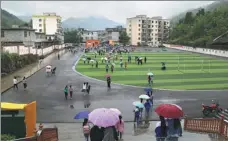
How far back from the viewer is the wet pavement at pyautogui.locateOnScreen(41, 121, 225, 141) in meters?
15.7

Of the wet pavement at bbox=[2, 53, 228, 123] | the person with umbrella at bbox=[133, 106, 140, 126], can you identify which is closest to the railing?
the person with umbrella at bbox=[133, 106, 140, 126]

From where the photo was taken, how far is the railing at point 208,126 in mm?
15859

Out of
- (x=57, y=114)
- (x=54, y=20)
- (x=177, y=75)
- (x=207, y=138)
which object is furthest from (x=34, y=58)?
(x=54, y=20)

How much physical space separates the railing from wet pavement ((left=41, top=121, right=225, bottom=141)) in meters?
0.36

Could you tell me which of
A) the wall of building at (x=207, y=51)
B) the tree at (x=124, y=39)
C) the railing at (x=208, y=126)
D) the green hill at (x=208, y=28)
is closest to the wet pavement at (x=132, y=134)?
the railing at (x=208, y=126)

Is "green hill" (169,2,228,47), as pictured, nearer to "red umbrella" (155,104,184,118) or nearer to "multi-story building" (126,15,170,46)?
"red umbrella" (155,104,184,118)

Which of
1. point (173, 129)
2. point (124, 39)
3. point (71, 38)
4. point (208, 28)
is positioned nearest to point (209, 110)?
point (173, 129)

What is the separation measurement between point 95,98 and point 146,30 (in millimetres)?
150484

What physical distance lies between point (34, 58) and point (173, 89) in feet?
120

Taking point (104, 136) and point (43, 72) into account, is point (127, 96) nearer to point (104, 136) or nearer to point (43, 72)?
point (104, 136)

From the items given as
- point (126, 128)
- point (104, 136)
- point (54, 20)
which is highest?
point (54, 20)

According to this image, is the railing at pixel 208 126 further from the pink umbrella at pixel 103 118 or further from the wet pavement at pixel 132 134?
the pink umbrella at pixel 103 118

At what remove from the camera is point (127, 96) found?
27922 millimetres

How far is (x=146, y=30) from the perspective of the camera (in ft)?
575
